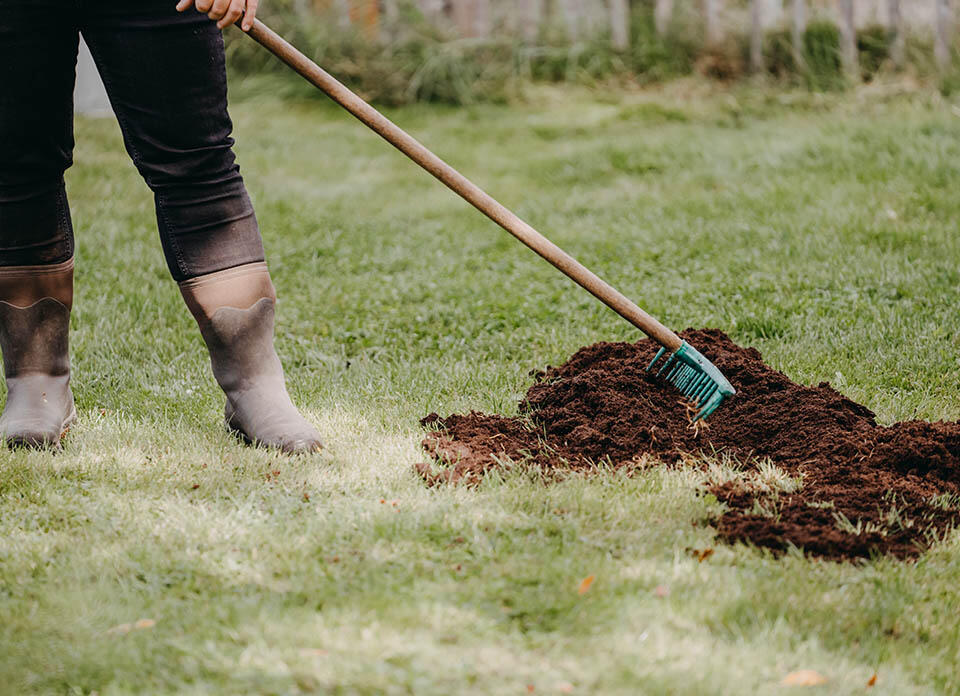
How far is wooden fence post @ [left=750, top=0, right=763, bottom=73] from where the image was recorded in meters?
8.58

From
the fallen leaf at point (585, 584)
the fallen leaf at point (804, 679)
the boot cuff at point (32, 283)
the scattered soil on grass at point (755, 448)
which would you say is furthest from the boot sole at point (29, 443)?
the fallen leaf at point (804, 679)

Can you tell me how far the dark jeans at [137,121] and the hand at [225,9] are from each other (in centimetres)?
5

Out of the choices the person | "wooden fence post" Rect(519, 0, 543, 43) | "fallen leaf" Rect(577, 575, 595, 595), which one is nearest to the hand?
the person

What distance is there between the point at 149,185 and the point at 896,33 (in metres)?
6.90

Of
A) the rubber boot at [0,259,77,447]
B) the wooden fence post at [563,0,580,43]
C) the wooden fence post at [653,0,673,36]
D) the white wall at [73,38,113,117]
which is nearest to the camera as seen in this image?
the rubber boot at [0,259,77,447]

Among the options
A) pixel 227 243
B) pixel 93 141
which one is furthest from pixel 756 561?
pixel 93 141

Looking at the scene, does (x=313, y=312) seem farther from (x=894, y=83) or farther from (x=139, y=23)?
(x=894, y=83)

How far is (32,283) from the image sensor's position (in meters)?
3.16

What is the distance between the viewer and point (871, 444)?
2.92 metres

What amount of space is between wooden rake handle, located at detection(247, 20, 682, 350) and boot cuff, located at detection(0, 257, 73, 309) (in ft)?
2.97

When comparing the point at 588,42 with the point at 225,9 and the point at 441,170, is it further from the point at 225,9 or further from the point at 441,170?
the point at 225,9

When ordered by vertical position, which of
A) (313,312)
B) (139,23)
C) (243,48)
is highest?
(139,23)

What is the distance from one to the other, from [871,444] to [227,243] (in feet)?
6.07

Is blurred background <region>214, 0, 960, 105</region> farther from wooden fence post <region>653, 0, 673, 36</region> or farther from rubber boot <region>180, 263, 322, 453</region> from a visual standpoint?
rubber boot <region>180, 263, 322, 453</region>
